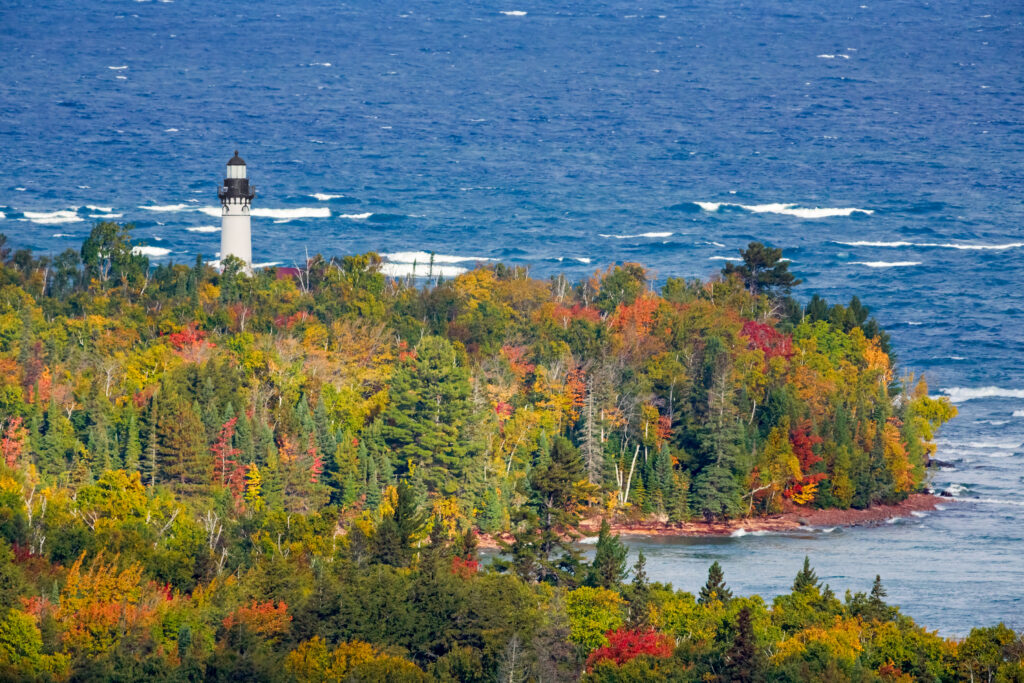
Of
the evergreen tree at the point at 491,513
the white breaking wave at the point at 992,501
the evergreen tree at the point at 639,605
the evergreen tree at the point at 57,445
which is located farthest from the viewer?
the white breaking wave at the point at 992,501

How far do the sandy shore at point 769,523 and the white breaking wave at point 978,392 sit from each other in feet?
160

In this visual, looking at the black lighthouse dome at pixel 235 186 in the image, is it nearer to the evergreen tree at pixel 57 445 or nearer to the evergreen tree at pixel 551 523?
the evergreen tree at pixel 57 445

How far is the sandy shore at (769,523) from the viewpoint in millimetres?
106688

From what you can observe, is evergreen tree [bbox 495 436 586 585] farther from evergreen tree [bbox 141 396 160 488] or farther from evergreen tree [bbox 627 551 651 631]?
evergreen tree [bbox 141 396 160 488]

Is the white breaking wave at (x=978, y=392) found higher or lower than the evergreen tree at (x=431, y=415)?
lower

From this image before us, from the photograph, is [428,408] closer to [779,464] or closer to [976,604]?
[779,464]

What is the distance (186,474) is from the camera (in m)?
100

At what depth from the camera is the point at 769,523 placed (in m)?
109

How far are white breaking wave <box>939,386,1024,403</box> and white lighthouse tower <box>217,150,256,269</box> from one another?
61.0 m

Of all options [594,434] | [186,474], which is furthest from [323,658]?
[594,434]

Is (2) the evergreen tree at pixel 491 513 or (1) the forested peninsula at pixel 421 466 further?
(2) the evergreen tree at pixel 491 513

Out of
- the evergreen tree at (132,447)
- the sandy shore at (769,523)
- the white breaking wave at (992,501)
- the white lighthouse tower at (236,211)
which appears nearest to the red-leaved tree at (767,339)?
the sandy shore at (769,523)

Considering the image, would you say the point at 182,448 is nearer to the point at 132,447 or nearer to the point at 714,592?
the point at 132,447

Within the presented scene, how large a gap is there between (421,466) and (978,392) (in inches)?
2923
